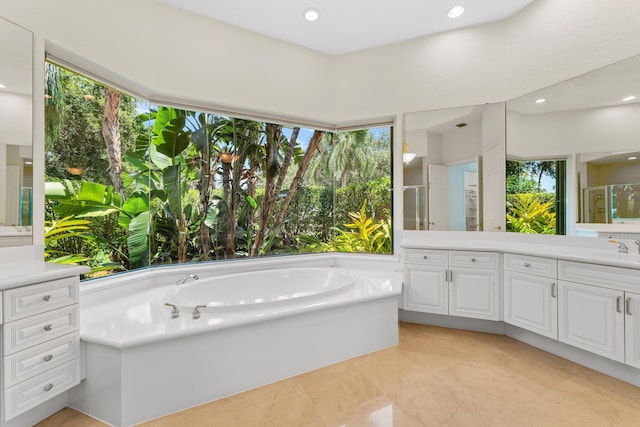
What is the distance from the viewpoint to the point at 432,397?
1.83 meters

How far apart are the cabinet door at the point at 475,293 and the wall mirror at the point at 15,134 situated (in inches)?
122

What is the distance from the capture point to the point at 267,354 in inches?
76.9

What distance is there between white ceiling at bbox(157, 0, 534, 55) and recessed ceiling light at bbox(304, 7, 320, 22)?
3 cm

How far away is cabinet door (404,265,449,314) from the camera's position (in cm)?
281

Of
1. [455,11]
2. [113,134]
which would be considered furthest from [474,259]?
[113,134]

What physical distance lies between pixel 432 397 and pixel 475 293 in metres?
1.18

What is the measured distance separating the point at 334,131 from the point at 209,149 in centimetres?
145

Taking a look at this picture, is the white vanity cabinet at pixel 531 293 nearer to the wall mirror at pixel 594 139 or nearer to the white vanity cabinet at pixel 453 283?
the white vanity cabinet at pixel 453 283

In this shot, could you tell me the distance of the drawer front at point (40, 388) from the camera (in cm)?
137

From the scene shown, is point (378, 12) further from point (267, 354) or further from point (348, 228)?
point (267, 354)

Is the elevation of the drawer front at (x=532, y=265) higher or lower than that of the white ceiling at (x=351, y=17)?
lower

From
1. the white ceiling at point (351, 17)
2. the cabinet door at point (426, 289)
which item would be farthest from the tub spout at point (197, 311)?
the white ceiling at point (351, 17)

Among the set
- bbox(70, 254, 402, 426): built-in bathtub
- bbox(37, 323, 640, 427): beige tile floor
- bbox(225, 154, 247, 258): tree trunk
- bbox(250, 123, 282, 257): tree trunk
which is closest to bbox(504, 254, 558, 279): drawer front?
bbox(37, 323, 640, 427): beige tile floor

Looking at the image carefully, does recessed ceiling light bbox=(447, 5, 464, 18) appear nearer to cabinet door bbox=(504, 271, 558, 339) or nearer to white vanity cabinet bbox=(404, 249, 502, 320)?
white vanity cabinet bbox=(404, 249, 502, 320)
